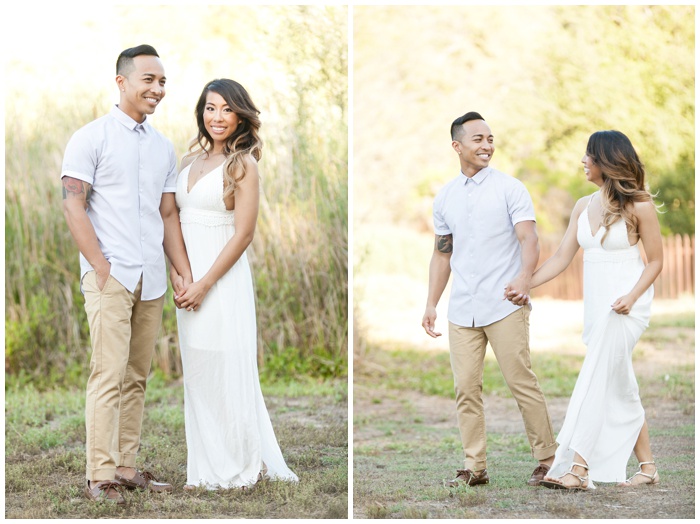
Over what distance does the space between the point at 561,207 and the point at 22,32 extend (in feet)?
36.0

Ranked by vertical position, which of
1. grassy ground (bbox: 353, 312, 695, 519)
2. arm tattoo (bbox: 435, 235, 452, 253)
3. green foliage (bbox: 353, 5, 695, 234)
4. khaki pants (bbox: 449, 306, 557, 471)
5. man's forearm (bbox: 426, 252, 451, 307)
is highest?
green foliage (bbox: 353, 5, 695, 234)

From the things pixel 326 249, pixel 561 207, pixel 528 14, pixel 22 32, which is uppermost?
pixel 528 14

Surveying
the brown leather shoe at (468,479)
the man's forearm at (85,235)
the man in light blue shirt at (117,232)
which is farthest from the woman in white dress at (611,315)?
the man's forearm at (85,235)

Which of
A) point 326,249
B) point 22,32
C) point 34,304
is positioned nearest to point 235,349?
point 326,249

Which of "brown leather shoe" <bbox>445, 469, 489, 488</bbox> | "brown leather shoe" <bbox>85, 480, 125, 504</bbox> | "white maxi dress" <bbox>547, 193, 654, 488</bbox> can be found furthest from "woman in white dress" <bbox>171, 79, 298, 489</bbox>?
"white maxi dress" <bbox>547, 193, 654, 488</bbox>

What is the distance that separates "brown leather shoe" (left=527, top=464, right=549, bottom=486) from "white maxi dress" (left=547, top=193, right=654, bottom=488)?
11 centimetres

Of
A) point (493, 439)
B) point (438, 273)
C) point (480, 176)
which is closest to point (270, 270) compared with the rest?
point (493, 439)

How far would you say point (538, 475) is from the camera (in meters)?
4.33

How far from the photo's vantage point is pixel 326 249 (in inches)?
286

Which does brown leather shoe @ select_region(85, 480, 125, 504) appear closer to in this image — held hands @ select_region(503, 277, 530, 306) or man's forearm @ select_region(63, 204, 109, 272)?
man's forearm @ select_region(63, 204, 109, 272)

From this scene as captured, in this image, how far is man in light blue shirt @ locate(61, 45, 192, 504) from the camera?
3861 mm

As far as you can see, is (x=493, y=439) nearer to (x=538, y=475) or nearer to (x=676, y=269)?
(x=538, y=475)

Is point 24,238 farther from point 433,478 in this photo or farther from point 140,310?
point 433,478

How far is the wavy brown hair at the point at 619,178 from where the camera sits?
4180mm
